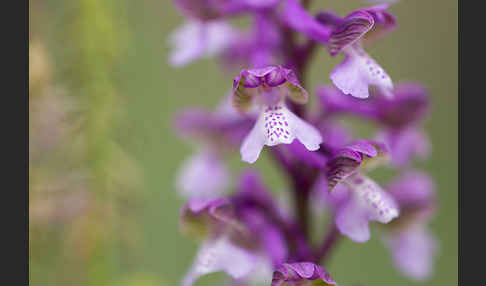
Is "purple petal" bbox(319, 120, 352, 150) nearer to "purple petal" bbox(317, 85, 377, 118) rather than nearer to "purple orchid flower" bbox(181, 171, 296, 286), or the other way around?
"purple petal" bbox(317, 85, 377, 118)

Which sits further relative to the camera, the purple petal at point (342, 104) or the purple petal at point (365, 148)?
the purple petal at point (342, 104)

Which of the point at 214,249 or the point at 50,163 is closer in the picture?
the point at 214,249

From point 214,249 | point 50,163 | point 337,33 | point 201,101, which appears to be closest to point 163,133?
point 201,101

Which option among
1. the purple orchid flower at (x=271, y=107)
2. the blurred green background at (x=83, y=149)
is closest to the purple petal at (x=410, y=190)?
the purple orchid flower at (x=271, y=107)

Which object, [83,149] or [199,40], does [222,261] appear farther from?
[199,40]

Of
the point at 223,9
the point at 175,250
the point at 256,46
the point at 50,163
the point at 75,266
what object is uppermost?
the point at 223,9

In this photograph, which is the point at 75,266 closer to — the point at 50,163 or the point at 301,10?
the point at 50,163

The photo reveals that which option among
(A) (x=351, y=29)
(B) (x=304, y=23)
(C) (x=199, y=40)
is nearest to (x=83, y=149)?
(C) (x=199, y=40)

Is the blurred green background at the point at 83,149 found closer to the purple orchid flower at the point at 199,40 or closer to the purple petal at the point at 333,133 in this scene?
the purple orchid flower at the point at 199,40
